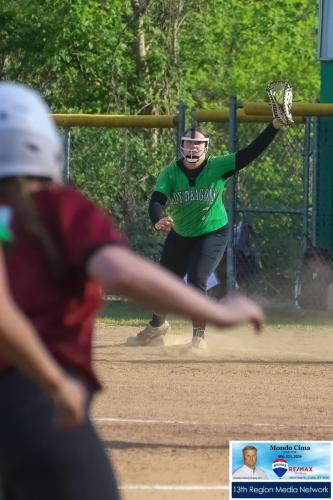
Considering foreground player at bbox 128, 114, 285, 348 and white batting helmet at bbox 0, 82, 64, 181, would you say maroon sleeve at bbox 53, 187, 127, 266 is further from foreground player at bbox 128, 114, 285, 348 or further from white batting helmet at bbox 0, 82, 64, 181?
foreground player at bbox 128, 114, 285, 348

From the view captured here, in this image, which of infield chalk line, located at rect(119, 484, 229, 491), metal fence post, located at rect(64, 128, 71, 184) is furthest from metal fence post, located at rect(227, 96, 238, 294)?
infield chalk line, located at rect(119, 484, 229, 491)

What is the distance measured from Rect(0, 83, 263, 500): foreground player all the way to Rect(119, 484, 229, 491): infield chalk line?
8.92 ft

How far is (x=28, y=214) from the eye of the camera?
324cm

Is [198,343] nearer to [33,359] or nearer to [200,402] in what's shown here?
[200,402]

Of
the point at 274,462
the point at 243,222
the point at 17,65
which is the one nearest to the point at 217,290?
the point at 243,222

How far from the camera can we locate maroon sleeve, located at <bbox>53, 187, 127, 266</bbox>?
3.24 metres

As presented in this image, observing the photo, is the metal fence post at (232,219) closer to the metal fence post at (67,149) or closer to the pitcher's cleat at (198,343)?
the metal fence post at (67,149)

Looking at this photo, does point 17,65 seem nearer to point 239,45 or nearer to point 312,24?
point 239,45

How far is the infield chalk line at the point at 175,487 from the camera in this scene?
6.03m

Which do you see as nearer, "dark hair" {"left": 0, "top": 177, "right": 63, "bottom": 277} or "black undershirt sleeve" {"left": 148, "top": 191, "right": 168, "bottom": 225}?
"dark hair" {"left": 0, "top": 177, "right": 63, "bottom": 277}

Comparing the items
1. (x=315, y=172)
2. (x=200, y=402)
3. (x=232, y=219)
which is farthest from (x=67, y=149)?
(x=200, y=402)

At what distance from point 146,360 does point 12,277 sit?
7.30 meters

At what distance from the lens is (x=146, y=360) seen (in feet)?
34.6

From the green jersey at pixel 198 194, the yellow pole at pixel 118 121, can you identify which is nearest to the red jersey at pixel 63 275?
the green jersey at pixel 198 194
